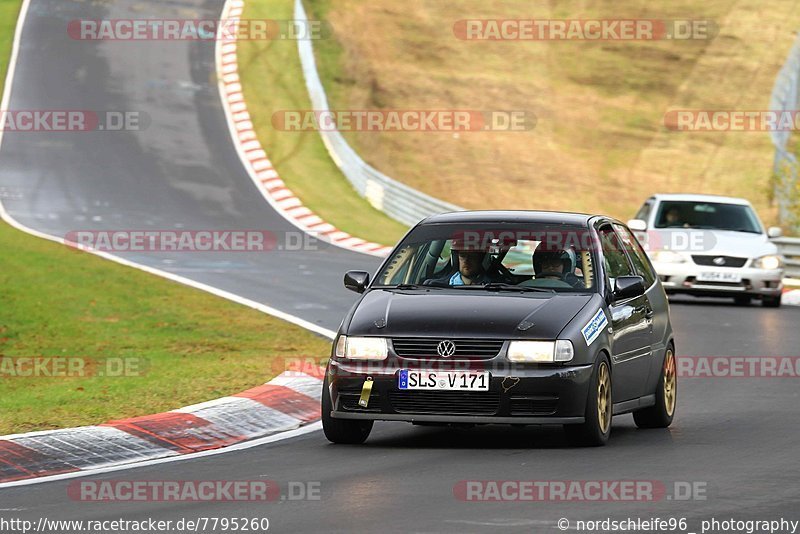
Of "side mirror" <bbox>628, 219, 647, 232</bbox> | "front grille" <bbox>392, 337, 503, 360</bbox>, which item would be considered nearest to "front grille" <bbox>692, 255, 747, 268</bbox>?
"side mirror" <bbox>628, 219, 647, 232</bbox>

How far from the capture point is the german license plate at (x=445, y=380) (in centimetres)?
1029

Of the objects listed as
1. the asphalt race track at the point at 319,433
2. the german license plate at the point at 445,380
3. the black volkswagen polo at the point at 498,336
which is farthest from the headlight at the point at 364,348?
the asphalt race track at the point at 319,433

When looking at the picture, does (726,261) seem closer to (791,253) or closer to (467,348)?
(791,253)

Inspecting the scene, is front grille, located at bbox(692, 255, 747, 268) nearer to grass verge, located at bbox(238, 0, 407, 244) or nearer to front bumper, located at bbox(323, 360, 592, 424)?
grass verge, located at bbox(238, 0, 407, 244)

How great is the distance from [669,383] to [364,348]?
2817mm

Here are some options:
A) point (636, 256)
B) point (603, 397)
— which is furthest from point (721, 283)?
point (603, 397)

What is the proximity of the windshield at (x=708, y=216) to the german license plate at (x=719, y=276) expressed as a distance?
117cm

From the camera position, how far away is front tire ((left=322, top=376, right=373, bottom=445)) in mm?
10758

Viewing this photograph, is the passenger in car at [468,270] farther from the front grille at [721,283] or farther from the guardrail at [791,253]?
the guardrail at [791,253]

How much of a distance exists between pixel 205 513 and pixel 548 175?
37.3m

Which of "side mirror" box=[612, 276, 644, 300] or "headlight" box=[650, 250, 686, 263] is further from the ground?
"side mirror" box=[612, 276, 644, 300]

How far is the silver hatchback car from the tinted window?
11.1 m

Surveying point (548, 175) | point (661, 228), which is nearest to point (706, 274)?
point (661, 228)

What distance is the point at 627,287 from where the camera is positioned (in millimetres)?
11242
